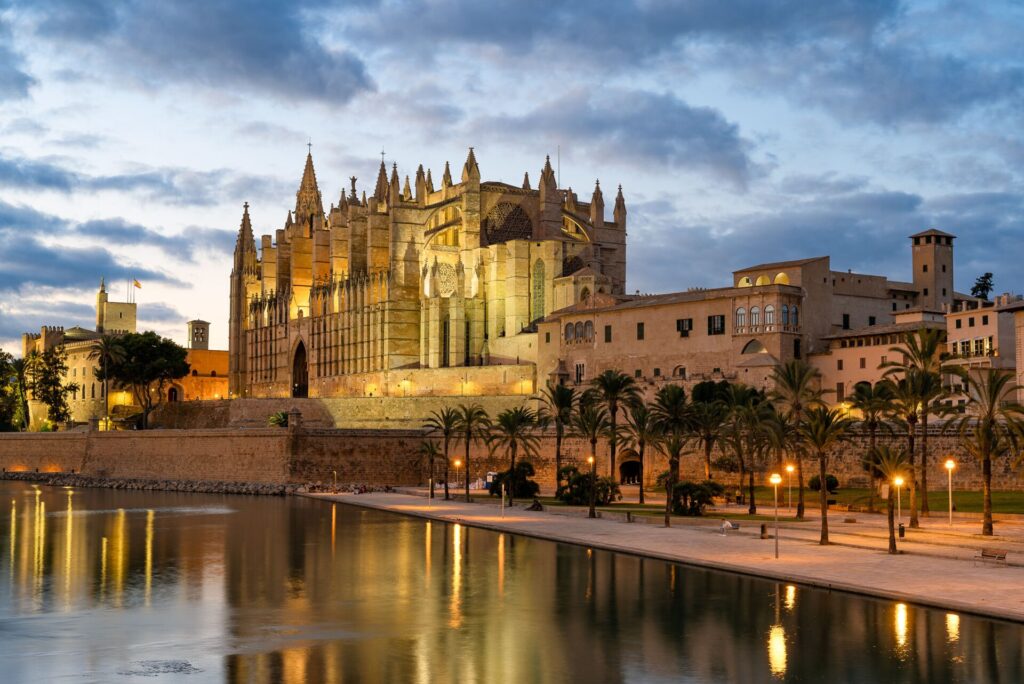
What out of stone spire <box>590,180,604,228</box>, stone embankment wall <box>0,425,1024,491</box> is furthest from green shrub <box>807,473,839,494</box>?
stone spire <box>590,180,604,228</box>

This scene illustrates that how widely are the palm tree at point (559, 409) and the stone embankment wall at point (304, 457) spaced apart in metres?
1.82

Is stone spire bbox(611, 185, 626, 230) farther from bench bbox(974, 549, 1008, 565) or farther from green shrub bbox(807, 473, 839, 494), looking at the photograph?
bench bbox(974, 549, 1008, 565)

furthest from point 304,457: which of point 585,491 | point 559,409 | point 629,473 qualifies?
point 585,491

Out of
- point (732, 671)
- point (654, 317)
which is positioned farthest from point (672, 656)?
point (654, 317)

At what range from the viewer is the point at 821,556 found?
3152 cm

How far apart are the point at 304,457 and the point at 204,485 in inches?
286

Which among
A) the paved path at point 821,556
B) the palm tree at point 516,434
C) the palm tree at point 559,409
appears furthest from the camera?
the palm tree at point 559,409

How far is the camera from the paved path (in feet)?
82.0

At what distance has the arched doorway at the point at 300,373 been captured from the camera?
101m

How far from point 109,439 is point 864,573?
65944 mm

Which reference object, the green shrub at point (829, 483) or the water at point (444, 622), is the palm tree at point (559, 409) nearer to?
the green shrub at point (829, 483)

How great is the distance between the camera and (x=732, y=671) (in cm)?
1902

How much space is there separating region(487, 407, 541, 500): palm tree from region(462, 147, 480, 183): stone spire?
2511 centimetres

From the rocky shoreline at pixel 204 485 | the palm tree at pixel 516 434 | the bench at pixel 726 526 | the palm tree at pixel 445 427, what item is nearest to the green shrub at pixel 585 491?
the palm tree at pixel 516 434
